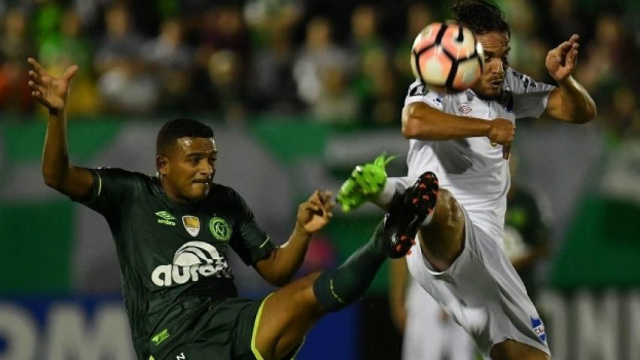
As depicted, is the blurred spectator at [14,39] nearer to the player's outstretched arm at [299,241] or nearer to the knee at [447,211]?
the player's outstretched arm at [299,241]

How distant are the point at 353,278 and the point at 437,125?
2.88 feet

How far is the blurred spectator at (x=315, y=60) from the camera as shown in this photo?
11.4 metres

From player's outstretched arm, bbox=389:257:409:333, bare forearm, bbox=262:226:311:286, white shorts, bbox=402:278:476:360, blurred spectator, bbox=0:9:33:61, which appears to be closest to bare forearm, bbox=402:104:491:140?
bare forearm, bbox=262:226:311:286

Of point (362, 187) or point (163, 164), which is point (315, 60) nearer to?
point (163, 164)

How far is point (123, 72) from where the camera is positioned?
11227 mm

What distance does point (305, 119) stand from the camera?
10117mm

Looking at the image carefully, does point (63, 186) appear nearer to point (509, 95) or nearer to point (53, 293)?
point (509, 95)

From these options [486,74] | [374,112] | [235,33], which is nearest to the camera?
[486,74]

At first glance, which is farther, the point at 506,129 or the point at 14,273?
the point at 14,273

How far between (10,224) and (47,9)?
10.0 ft

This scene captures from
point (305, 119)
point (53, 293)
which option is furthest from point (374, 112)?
point (53, 293)

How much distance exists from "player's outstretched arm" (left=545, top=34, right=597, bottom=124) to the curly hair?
299 mm

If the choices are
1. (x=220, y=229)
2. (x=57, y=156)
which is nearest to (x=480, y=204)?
(x=220, y=229)

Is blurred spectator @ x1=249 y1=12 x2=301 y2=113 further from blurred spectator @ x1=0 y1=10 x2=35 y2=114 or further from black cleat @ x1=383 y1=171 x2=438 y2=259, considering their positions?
black cleat @ x1=383 y1=171 x2=438 y2=259
